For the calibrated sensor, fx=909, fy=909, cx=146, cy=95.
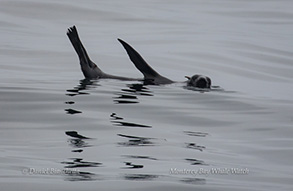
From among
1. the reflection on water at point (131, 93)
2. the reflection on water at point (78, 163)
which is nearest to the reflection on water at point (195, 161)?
the reflection on water at point (78, 163)

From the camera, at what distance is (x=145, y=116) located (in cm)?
1062

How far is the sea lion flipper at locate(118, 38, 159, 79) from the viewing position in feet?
42.0

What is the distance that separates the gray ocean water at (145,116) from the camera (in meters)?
7.50

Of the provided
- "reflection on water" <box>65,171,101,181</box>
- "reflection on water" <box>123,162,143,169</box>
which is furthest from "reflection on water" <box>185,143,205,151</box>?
"reflection on water" <box>65,171,101,181</box>

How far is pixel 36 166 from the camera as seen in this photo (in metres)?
7.62

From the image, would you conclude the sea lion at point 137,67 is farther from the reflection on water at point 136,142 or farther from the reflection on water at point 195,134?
the reflection on water at point 136,142

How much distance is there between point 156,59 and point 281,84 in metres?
3.88

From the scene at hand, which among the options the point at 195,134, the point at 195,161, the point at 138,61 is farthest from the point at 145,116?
the point at 195,161

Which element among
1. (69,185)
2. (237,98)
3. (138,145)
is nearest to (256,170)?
(138,145)

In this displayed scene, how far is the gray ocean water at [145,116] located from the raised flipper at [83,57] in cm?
17

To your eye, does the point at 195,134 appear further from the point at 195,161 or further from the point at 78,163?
the point at 78,163

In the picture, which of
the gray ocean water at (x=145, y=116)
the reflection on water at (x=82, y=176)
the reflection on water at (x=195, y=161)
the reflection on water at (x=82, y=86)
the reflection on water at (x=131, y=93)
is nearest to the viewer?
the reflection on water at (x=82, y=176)

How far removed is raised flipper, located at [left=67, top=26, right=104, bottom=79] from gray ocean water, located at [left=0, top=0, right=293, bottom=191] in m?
0.17

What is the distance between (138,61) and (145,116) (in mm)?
2382
